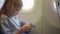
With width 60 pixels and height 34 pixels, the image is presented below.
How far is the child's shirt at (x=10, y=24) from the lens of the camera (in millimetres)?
674

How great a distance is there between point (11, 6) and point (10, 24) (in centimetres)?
12

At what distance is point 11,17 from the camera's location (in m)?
0.69

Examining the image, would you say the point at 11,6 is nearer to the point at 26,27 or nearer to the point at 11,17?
the point at 11,17

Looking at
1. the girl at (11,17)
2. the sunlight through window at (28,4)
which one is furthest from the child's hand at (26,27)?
the sunlight through window at (28,4)

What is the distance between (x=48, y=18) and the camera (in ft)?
2.35

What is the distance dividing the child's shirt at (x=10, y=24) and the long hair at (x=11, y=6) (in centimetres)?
4

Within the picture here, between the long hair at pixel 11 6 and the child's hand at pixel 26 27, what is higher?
the long hair at pixel 11 6

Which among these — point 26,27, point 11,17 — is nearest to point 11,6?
point 11,17

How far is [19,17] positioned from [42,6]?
174mm

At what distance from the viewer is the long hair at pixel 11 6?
679 mm

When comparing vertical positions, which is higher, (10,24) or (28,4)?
(28,4)

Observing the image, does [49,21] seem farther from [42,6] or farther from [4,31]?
[4,31]

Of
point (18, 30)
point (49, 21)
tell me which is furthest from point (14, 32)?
point (49, 21)

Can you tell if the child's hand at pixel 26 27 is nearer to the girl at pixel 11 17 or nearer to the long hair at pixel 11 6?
the girl at pixel 11 17
